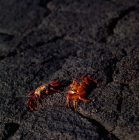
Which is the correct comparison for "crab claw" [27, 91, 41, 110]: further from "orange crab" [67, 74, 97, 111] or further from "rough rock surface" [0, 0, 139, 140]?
"orange crab" [67, 74, 97, 111]

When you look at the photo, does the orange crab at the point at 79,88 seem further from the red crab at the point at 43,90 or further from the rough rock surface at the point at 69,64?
the red crab at the point at 43,90

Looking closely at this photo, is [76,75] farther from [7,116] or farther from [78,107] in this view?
[7,116]

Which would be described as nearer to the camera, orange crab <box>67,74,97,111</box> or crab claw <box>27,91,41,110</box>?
orange crab <box>67,74,97,111</box>

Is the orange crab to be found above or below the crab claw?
above

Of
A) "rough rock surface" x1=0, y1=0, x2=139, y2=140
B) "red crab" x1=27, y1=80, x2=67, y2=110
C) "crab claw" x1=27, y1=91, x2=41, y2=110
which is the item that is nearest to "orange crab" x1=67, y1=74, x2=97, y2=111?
"rough rock surface" x1=0, y1=0, x2=139, y2=140

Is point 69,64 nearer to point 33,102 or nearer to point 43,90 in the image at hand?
point 43,90

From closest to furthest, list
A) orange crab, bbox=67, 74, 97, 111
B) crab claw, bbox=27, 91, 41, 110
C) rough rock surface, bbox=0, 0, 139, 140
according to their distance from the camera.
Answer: rough rock surface, bbox=0, 0, 139, 140 < orange crab, bbox=67, 74, 97, 111 < crab claw, bbox=27, 91, 41, 110

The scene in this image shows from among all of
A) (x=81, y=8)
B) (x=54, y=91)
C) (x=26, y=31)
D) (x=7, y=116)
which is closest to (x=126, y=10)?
(x=81, y=8)
